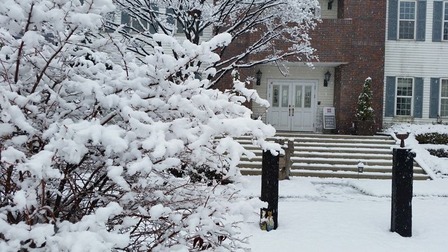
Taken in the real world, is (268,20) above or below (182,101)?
above

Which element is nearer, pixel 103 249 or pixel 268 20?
pixel 103 249

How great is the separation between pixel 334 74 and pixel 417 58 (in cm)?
398

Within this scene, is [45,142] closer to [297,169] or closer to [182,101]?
[182,101]

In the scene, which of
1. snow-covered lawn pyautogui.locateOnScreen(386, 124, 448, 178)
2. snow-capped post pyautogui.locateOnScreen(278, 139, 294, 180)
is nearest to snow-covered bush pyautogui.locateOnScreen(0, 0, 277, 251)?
snow-capped post pyautogui.locateOnScreen(278, 139, 294, 180)

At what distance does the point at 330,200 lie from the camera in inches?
413

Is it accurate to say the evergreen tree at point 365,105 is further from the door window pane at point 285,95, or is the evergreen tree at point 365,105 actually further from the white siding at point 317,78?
the door window pane at point 285,95

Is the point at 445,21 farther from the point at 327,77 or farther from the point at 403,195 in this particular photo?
the point at 403,195

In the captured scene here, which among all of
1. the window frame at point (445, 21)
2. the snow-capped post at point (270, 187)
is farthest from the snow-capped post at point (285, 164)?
the window frame at point (445, 21)

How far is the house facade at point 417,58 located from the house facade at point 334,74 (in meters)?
1.21

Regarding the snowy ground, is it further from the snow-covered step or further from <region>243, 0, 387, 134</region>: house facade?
<region>243, 0, 387, 134</region>: house facade

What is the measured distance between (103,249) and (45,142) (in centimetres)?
79

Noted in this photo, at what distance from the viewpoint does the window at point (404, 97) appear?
20953 mm

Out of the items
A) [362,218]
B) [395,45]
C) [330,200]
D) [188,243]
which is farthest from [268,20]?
[188,243]

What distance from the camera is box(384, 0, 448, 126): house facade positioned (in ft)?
68.6
